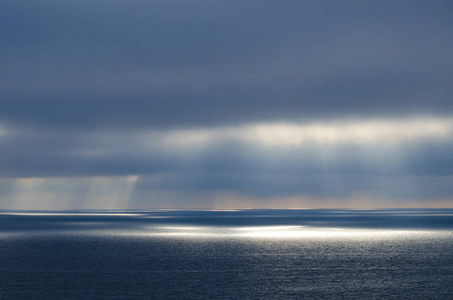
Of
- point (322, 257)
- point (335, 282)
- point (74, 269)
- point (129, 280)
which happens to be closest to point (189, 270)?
point (129, 280)

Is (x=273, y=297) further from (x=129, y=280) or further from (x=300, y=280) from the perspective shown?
(x=129, y=280)

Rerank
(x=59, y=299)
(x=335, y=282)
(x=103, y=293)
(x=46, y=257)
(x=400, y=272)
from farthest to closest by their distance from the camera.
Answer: (x=46, y=257) < (x=400, y=272) < (x=335, y=282) < (x=103, y=293) < (x=59, y=299)

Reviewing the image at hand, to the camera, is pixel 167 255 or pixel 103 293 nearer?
pixel 103 293

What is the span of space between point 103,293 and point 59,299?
226 inches

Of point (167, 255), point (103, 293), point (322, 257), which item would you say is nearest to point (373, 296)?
point (103, 293)

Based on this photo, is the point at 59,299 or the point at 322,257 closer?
the point at 59,299

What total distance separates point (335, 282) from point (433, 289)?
12257 mm

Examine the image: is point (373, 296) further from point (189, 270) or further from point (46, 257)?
point (46, 257)

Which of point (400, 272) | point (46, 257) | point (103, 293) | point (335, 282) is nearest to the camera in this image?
point (103, 293)

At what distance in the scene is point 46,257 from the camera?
106312 millimetres

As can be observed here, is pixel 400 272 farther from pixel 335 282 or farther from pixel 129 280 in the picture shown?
pixel 129 280

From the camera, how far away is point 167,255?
111438 millimetres

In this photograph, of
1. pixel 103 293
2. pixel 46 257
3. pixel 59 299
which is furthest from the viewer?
pixel 46 257

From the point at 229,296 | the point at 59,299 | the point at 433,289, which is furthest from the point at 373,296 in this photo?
the point at 59,299
